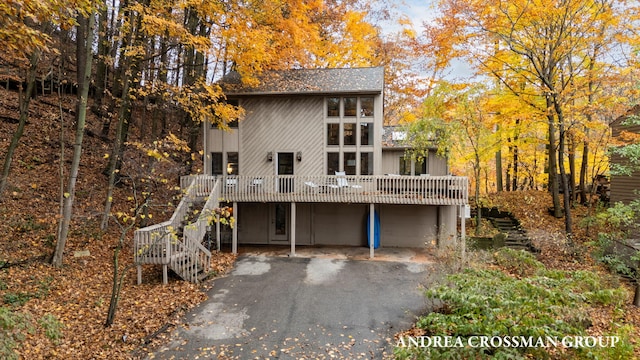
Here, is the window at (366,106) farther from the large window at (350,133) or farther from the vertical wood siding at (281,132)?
the vertical wood siding at (281,132)

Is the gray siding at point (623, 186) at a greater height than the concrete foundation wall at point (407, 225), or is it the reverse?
the gray siding at point (623, 186)

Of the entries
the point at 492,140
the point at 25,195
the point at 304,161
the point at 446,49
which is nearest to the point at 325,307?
the point at 304,161

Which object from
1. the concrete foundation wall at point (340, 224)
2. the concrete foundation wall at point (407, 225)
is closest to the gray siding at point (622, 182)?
the concrete foundation wall at point (407, 225)

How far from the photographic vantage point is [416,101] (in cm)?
2327

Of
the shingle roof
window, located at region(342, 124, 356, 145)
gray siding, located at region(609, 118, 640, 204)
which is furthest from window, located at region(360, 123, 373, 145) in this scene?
gray siding, located at region(609, 118, 640, 204)

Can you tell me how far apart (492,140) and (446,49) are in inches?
261

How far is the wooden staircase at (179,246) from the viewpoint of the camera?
30.9ft

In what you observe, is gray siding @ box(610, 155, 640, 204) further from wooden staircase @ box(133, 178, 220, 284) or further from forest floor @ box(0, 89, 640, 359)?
wooden staircase @ box(133, 178, 220, 284)

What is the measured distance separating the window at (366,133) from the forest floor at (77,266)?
25.1 ft

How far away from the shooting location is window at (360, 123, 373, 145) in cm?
1463

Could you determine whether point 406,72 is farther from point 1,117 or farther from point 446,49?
point 1,117

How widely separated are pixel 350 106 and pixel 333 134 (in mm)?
1476

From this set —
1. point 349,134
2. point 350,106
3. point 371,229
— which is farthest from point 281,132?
point 371,229

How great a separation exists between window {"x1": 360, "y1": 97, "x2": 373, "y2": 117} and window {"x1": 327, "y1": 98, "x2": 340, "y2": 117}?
3.55 ft
